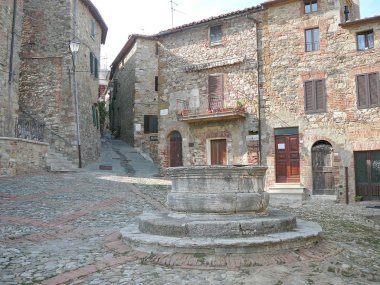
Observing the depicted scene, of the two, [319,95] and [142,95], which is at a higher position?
[142,95]

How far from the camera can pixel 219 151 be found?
19062mm

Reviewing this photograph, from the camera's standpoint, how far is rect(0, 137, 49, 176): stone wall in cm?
1350

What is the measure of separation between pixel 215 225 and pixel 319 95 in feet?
42.1

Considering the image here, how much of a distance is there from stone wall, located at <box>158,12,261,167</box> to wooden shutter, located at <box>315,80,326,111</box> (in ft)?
9.30

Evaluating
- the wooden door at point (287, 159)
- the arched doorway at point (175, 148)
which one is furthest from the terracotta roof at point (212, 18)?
the wooden door at point (287, 159)

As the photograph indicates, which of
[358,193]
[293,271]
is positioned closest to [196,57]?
[358,193]

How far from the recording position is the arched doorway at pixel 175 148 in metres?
20.4

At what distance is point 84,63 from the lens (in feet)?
69.2

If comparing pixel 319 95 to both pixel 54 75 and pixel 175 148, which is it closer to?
pixel 175 148

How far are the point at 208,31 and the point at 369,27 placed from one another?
7684mm

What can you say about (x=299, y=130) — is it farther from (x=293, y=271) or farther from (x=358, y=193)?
(x=293, y=271)

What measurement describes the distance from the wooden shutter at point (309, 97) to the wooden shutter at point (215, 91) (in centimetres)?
421

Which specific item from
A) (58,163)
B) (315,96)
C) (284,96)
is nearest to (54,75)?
(58,163)

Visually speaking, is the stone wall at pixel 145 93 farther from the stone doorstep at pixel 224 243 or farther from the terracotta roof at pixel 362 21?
the stone doorstep at pixel 224 243
